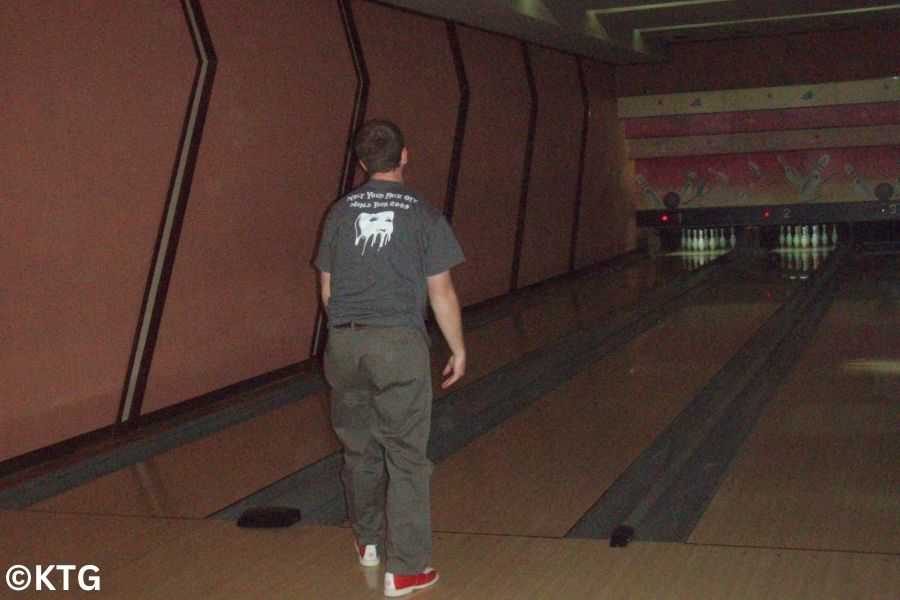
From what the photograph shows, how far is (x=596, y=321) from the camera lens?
27.1 ft

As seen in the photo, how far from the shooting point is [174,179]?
5.43 metres

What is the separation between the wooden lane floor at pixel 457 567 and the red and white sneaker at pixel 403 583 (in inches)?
1.6

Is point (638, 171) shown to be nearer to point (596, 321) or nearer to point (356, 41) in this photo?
point (596, 321)

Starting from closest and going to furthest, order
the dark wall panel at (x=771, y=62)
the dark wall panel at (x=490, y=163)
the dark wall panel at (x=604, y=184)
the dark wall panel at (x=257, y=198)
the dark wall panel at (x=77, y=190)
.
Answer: the dark wall panel at (x=77, y=190) < the dark wall panel at (x=257, y=198) < the dark wall panel at (x=490, y=163) < the dark wall panel at (x=771, y=62) < the dark wall panel at (x=604, y=184)

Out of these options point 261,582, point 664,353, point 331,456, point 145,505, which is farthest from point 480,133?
point 261,582

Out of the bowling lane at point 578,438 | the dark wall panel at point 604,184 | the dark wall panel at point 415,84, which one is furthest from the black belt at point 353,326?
the dark wall panel at point 604,184

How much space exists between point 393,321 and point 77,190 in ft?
7.75

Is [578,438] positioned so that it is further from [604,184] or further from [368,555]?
[604,184]

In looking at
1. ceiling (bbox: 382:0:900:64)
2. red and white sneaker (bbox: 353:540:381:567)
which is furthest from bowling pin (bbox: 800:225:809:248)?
red and white sneaker (bbox: 353:540:381:567)

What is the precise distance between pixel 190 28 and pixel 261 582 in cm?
323

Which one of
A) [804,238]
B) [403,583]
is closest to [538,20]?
[403,583]

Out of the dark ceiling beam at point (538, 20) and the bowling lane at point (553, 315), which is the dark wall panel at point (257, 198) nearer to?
the dark ceiling beam at point (538, 20)

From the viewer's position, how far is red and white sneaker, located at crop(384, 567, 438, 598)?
9.71 ft

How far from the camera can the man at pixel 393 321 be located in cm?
294
